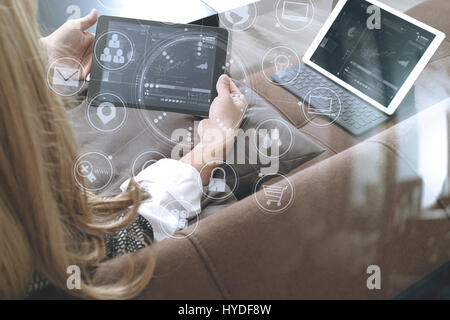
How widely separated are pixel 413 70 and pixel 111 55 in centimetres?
54

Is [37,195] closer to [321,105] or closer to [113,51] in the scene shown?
[113,51]

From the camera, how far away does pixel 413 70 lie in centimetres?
69

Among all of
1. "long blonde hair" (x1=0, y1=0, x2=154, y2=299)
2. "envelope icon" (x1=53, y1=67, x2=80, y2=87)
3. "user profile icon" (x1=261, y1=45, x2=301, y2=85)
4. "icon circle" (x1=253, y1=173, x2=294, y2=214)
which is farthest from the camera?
"user profile icon" (x1=261, y1=45, x2=301, y2=85)

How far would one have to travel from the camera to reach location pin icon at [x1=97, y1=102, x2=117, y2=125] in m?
0.64

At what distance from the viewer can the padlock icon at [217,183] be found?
62cm

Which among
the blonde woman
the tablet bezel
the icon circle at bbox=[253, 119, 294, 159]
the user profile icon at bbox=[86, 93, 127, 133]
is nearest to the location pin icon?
the user profile icon at bbox=[86, 93, 127, 133]

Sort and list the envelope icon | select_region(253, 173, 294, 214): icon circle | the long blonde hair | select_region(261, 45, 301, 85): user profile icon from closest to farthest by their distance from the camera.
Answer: the long blonde hair
select_region(253, 173, 294, 214): icon circle
the envelope icon
select_region(261, 45, 301, 85): user profile icon

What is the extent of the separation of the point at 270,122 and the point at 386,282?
0.33 m

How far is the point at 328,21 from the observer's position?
72 cm

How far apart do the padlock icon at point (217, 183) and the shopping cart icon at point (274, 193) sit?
0.35ft

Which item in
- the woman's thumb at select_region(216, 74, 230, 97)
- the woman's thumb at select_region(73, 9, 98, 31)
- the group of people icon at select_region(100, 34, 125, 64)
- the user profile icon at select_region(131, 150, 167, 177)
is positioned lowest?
the user profile icon at select_region(131, 150, 167, 177)
